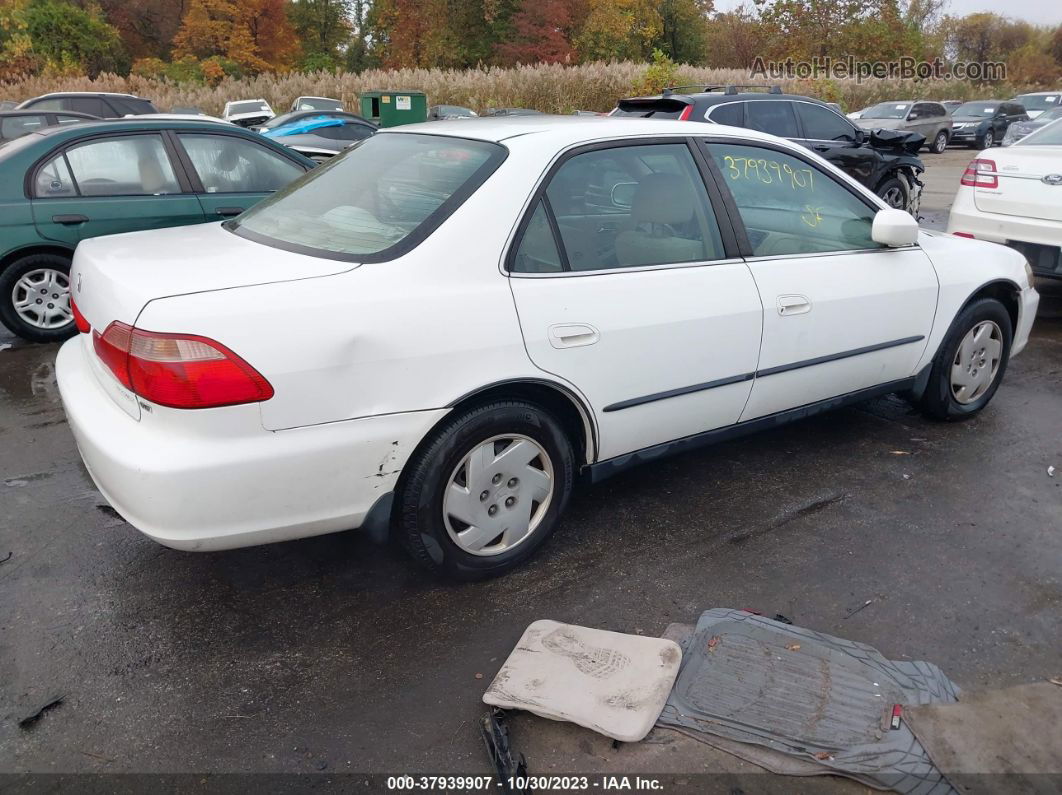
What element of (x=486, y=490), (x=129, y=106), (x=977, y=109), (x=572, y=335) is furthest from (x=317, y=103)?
(x=486, y=490)

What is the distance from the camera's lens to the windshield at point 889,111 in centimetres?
2469

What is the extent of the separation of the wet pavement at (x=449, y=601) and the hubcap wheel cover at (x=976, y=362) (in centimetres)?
38

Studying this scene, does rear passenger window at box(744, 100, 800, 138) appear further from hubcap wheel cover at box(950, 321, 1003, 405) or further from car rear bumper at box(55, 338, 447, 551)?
car rear bumper at box(55, 338, 447, 551)

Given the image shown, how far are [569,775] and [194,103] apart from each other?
30.2 meters

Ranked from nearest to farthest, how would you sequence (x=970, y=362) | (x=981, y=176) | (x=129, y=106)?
(x=970, y=362), (x=981, y=176), (x=129, y=106)

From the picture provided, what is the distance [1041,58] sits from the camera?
64.9 metres

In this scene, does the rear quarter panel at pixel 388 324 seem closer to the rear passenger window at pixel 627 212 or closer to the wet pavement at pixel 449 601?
the rear passenger window at pixel 627 212

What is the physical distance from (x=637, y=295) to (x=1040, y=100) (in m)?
30.8

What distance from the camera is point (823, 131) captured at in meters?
10.5

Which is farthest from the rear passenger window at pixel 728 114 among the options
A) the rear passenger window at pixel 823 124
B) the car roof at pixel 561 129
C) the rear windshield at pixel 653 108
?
the car roof at pixel 561 129

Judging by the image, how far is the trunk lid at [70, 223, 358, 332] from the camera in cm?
265

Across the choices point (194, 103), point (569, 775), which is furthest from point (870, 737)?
point (194, 103)

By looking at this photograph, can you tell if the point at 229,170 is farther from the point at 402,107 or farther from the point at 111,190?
the point at 402,107

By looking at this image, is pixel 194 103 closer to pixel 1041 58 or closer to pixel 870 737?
pixel 870 737
